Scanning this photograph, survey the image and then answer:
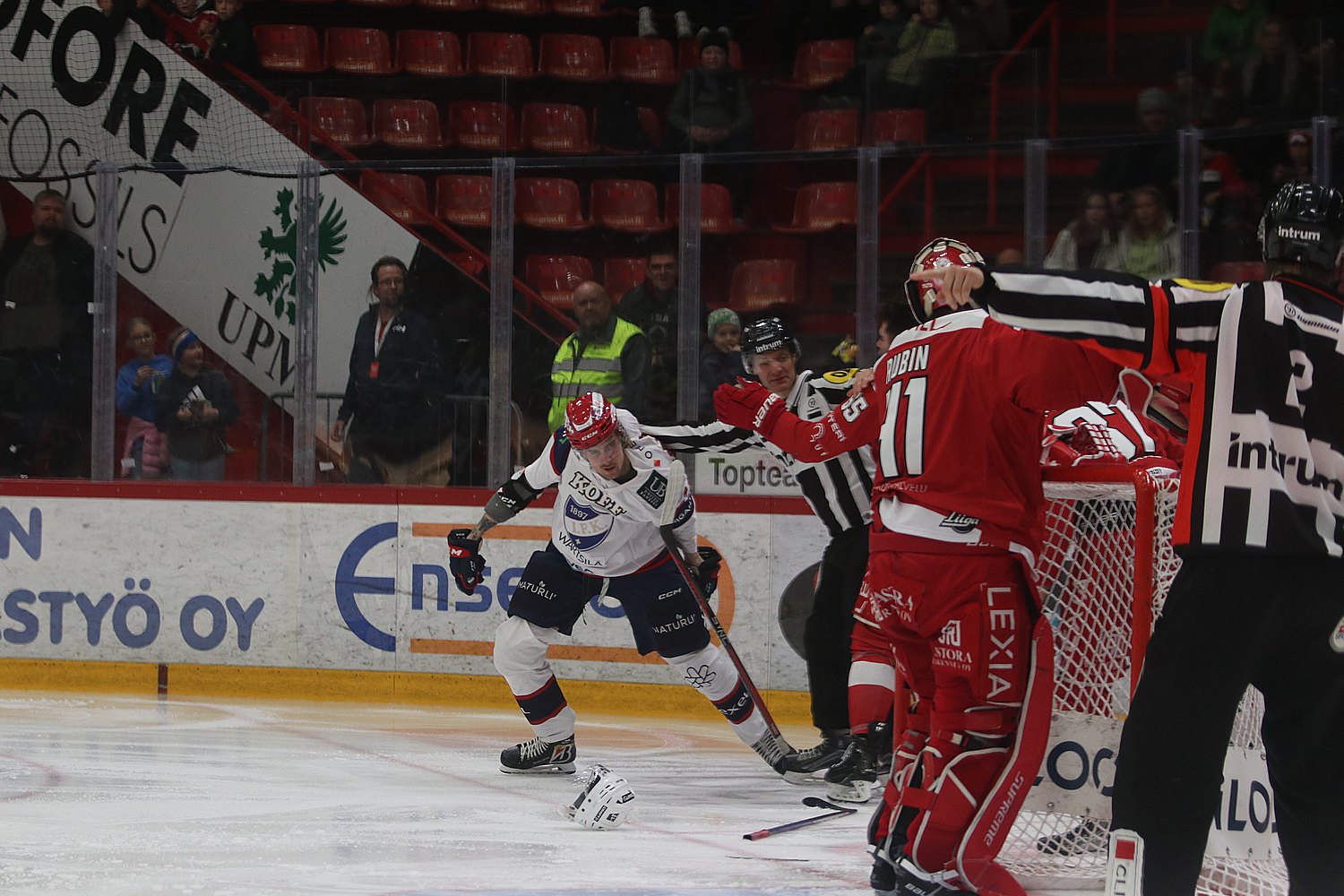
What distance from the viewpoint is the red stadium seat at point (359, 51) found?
→ 936 cm

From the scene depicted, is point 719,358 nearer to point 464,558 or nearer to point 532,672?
point 464,558

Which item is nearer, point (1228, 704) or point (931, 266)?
point (1228, 704)

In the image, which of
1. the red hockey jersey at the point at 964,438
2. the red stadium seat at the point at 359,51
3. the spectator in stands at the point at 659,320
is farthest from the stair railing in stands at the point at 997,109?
the red stadium seat at the point at 359,51

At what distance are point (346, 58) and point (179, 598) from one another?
425cm

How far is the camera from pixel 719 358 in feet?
19.9

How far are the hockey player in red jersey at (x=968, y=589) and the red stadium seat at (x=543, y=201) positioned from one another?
3.40 meters

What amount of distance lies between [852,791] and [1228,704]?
2.16 metres

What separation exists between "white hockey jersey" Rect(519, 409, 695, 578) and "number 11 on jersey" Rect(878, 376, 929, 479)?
1.29 metres

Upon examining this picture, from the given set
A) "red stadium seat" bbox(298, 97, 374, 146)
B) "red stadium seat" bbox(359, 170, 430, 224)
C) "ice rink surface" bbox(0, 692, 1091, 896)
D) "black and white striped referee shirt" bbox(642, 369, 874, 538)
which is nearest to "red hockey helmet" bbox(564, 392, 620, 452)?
"black and white striped referee shirt" bbox(642, 369, 874, 538)

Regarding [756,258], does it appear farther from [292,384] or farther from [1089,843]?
[1089,843]

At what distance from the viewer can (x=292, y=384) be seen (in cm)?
642

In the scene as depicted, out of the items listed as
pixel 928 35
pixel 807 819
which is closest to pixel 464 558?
pixel 807 819

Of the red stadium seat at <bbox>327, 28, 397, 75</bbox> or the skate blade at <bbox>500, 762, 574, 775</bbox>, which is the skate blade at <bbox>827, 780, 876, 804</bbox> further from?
the red stadium seat at <bbox>327, 28, 397, 75</bbox>

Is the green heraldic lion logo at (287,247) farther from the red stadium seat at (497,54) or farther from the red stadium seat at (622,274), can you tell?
the red stadium seat at (497,54)
